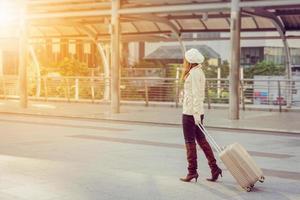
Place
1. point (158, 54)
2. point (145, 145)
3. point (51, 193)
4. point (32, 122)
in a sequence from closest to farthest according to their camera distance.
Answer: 1. point (51, 193)
2. point (145, 145)
3. point (32, 122)
4. point (158, 54)

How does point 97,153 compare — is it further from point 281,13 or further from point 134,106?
point 134,106

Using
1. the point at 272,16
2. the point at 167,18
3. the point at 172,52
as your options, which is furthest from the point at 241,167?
the point at 172,52

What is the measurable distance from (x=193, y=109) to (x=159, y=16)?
1485 centimetres

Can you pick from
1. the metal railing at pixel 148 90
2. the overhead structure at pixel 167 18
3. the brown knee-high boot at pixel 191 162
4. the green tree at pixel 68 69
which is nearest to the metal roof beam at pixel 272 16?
the overhead structure at pixel 167 18

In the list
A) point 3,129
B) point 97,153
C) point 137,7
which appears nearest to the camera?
point 97,153

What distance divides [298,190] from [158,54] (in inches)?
2028

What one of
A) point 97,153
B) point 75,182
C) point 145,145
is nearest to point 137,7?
point 145,145

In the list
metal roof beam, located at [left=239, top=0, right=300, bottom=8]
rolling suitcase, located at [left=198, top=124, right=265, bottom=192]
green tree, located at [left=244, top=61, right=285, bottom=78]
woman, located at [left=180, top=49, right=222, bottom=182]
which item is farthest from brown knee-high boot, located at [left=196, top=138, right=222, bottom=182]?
green tree, located at [left=244, top=61, right=285, bottom=78]

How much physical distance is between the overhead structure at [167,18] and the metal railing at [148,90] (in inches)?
49.2

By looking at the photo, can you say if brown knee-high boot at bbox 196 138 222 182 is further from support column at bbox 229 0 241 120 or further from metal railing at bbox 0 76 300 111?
metal railing at bbox 0 76 300 111

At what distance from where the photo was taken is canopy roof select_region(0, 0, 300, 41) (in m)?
19.0

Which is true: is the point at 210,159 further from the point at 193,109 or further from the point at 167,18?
the point at 167,18

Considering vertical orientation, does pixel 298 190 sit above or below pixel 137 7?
below

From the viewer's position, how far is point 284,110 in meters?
22.6
